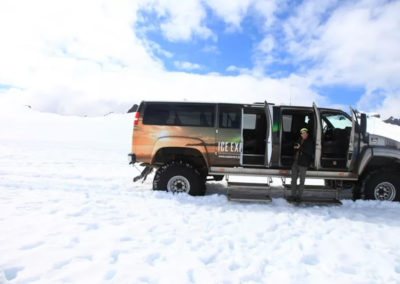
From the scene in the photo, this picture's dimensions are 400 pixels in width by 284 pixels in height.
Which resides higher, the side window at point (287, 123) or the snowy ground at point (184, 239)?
the side window at point (287, 123)

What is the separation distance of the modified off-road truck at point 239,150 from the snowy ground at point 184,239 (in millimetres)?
509

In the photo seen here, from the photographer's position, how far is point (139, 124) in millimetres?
6480

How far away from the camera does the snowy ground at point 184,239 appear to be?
3.12 meters

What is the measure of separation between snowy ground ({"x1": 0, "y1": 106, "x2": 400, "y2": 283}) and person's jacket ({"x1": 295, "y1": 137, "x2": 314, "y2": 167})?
1.02 meters

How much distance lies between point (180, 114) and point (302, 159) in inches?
120

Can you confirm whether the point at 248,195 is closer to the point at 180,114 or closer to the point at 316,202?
the point at 316,202

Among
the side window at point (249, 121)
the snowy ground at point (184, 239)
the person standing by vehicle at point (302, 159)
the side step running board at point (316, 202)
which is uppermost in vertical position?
the side window at point (249, 121)

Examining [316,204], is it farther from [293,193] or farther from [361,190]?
[361,190]

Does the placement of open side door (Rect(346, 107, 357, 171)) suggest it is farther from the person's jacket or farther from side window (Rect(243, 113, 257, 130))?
side window (Rect(243, 113, 257, 130))

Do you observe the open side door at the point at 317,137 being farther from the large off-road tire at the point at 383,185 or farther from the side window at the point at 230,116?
the side window at the point at 230,116

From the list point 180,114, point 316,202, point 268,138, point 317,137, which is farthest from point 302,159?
point 180,114

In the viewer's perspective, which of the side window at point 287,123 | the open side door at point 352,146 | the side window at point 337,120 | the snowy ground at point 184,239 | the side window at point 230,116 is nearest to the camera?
the snowy ground at point 184,239

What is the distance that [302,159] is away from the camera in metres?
6.01

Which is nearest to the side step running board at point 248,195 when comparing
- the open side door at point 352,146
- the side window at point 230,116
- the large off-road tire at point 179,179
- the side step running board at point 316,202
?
the side step running board at point 316,202
